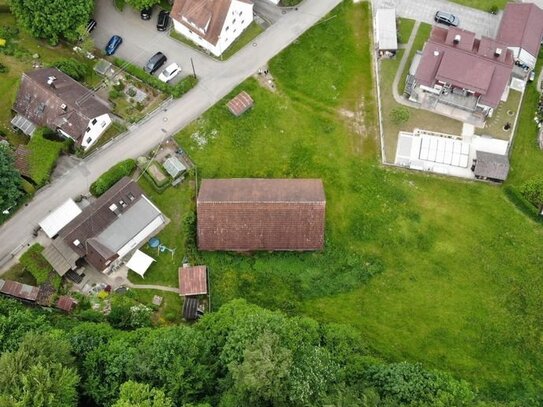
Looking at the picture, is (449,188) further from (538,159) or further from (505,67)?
(505,67)

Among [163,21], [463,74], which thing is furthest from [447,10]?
[163,21]

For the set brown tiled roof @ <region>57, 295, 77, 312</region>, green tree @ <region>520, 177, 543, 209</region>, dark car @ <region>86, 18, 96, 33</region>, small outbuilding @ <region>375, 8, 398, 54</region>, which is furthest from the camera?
dark car @ <region>86, 18, 96, 33</region>

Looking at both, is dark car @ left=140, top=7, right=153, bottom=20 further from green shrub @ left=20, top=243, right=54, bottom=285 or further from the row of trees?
the row of trees

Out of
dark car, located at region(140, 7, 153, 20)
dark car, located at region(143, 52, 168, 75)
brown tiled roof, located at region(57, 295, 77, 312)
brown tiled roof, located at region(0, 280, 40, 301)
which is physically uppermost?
dark car, located at region(140, 7, 153, 20)

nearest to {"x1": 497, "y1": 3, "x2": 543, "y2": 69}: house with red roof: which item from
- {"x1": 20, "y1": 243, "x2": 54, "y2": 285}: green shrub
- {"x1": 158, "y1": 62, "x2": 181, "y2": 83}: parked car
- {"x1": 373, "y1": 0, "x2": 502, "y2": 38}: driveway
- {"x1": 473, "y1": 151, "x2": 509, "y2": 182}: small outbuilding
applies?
{"x1": 373, "y1": 0, "x2": 502, "y2": 38}: driveway

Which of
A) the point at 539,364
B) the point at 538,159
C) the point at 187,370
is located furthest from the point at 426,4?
the point at 187,370

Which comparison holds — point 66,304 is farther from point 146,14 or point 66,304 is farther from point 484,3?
point 484,3
